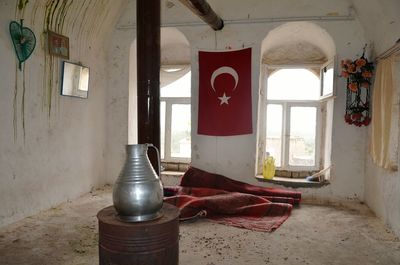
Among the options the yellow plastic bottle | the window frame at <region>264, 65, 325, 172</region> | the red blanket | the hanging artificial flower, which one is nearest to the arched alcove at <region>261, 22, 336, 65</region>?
the window frame at <region>264, 65, 325, 172</region>

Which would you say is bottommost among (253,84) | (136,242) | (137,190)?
(136,242)

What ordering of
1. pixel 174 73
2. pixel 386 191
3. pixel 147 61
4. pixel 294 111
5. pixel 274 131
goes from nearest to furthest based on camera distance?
pixel 147 61 → pixel 386 191 → pixel 294 111 → pixel 274 131 → pixel 174 73

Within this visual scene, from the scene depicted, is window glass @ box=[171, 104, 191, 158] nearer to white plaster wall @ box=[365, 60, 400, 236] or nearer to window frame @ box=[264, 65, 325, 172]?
window frame @ box=[264, 65, 325, 172]

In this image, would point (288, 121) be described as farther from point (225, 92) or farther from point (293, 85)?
point (225, 92)

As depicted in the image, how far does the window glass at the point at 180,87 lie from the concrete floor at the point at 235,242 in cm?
231

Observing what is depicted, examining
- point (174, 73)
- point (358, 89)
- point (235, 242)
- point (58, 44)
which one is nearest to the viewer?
point (235, 242)

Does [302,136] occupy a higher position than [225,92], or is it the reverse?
[225,92]

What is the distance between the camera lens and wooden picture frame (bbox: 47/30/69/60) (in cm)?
348

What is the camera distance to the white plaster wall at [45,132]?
9.82 feet

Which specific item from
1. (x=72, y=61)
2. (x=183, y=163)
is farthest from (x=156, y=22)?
(x=183, y=163)

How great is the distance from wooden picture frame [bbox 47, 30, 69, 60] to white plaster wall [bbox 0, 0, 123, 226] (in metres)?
0.08

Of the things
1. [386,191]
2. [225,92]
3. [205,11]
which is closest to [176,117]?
[225,92]

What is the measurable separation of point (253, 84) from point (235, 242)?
2.17 m

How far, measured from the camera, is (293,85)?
477 centimetres
